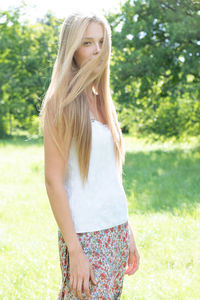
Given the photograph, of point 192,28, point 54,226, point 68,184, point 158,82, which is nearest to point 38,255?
point 54,226

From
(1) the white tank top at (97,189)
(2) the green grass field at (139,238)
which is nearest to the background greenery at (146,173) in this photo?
(2) the green grass field at (139,238)

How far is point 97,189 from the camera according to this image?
1.97 metres

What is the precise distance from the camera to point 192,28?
39.4 feet

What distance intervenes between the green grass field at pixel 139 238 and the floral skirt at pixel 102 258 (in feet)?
5.43

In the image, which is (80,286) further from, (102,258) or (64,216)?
(64,216)

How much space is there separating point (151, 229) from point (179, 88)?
1009cm

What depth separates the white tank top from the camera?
1.93 metres

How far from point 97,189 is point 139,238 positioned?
3318 mm

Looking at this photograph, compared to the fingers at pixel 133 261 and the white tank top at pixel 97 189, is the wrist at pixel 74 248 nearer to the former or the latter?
the white tank top at pixel 97 189

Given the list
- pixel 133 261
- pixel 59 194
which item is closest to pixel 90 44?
pixel 59 194

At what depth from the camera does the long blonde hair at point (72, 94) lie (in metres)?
1.86

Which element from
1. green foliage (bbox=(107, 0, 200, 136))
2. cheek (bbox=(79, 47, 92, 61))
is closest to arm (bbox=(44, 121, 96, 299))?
cheek (bbox=(79, 47, 92, 61))

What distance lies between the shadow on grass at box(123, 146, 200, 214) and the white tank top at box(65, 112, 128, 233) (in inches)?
175

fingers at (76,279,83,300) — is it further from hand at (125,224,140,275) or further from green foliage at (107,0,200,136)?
green foliage at (107,0,200,136)
